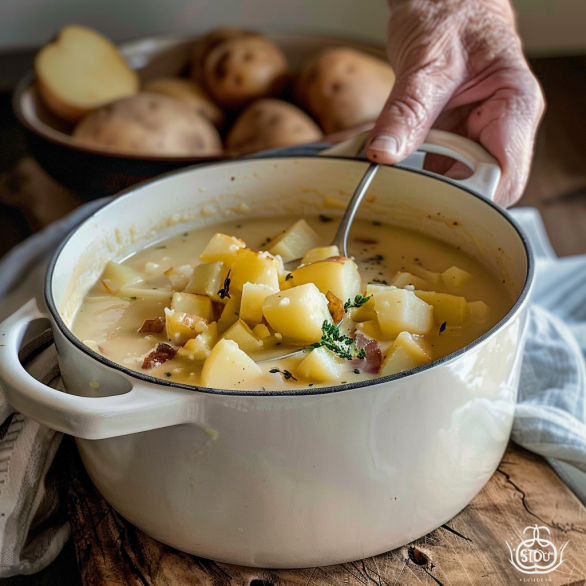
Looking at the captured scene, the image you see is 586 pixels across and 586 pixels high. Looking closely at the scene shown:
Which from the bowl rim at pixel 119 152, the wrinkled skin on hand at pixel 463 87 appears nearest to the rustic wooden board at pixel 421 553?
the wrinkled skin on hand at pixel 463 87

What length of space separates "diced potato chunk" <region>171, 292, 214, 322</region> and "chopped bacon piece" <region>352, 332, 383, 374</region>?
0.81 feet

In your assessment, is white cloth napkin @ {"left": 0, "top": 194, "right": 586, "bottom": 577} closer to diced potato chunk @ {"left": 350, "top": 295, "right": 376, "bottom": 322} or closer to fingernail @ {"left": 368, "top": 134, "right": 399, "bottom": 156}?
diced potato chunk @ {"left": 350, "top": 295, "right": 376, "bottom": 322}

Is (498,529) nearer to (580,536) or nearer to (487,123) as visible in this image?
(580,536)

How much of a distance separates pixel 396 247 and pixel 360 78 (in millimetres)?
951

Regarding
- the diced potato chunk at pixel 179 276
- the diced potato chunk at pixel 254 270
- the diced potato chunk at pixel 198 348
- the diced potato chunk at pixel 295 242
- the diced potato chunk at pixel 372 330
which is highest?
the diced potato chunk at pixel 254 270

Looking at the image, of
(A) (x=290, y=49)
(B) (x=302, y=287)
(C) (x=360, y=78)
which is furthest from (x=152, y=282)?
(A) (x=290, y=49)

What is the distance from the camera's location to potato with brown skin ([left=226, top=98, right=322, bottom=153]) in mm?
2051

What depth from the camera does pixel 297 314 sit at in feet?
3.29

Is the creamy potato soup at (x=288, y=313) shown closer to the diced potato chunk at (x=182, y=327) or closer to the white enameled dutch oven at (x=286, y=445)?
the diced potato chunk at (x=182, y=327)

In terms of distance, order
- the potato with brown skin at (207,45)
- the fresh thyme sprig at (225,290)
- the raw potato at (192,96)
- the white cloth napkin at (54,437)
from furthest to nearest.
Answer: the potato with brown skin at (207,45) → the raw potato at (192,96) → the fresh thyme sprig at (225,290) → the white cloth napkin at (54,437)

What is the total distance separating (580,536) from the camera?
0.97 m

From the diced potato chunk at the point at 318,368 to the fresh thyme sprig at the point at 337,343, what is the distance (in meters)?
0.02

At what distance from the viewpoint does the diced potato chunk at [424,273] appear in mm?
1270

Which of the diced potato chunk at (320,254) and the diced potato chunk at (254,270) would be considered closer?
the diced potato chunk at (254,270)
